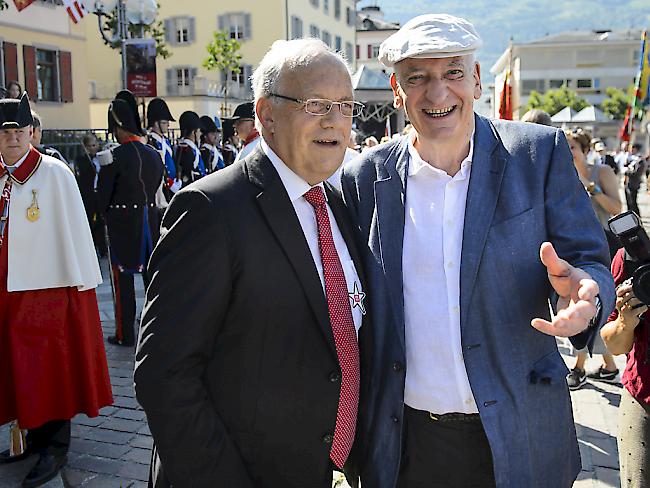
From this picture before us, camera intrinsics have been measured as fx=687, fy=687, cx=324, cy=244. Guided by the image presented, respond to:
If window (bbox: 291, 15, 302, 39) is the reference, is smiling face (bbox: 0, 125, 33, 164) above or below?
below

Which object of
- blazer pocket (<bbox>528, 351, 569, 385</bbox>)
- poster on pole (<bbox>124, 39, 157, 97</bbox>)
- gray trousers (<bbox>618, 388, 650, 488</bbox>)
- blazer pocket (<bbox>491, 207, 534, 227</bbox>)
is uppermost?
poster on pole (<bbox>124, 39, 157, 97</bbox>)

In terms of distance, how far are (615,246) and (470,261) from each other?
3306 mm

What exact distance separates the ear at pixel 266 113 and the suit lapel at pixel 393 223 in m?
0.44

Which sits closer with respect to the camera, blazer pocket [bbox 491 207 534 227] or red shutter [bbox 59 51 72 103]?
blazer pocket [bbox 491 207 534 227]

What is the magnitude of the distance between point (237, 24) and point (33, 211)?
119 ft

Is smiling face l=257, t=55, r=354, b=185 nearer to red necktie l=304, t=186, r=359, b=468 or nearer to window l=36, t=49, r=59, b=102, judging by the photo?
red necktie l=304, t=186, r=359, b=468

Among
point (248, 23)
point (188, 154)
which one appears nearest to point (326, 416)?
point (188, 154)

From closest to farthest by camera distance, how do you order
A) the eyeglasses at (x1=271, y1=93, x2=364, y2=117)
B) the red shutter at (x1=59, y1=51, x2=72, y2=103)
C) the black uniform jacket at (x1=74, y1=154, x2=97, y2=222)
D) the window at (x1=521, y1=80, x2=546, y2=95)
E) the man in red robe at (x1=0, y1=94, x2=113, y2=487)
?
the eyeglasses at (x1=271, y1=93, x2=364, y2=117), the man in red robe at (x1=0, y1=94, x2=113, y2=487), the black uniform jacket at (x1=74, y1=154, x2=97, y2=222), the red shutter at (x1=59, y1=51, x2=72, y2=103), the window at (x1=521, y1=80, x2=546, y2=95)

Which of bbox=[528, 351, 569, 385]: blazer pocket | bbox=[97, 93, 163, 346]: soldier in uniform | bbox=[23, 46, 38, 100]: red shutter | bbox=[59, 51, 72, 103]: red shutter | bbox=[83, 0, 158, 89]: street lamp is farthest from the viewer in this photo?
bbox=[59, 51, 72, 103]: red shutter

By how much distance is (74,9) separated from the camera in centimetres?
1122

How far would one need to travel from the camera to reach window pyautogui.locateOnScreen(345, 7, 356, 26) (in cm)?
4784

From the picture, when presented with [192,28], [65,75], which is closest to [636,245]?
[65,75]

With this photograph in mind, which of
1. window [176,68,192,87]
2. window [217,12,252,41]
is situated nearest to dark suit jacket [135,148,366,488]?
window [217,12,252,41]

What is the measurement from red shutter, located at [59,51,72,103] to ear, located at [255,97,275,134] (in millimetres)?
21685
